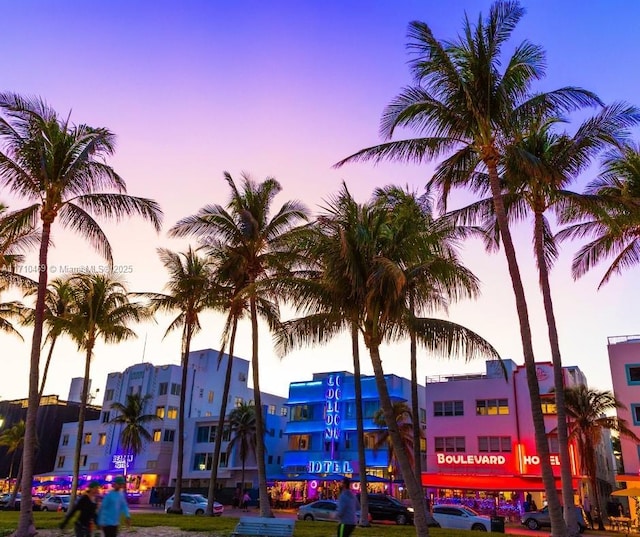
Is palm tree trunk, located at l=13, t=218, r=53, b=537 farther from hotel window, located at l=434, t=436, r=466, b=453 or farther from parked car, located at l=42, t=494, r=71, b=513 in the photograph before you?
hotel window, located at l=434, t=436, r=466, b=453

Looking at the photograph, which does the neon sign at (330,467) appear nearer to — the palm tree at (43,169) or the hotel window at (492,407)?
the hotel window at (492,407)

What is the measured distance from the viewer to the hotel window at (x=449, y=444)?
4334 cm

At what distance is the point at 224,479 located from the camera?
57312 mm

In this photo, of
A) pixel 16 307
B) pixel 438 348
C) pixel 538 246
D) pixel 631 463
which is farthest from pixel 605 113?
pixel 16 307

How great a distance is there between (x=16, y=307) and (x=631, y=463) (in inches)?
1493

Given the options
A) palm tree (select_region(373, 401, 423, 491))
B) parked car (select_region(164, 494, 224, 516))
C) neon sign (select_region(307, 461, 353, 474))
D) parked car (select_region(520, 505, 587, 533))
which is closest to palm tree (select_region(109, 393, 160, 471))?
neon sign (select_region(307, 461, 353, 474))

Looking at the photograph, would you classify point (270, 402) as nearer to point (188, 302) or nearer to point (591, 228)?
point (188, 302)

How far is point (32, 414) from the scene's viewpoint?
1712 centimetres

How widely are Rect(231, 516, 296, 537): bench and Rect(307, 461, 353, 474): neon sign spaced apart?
3524cm

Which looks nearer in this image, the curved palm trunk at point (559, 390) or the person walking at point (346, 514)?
the person walking at point (346, 514)

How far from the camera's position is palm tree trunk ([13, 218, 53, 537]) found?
52.7ft

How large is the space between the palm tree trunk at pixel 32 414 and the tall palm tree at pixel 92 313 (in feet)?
46.7

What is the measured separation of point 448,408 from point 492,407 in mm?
3558

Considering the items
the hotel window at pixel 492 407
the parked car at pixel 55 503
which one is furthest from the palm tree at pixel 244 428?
the hotel window at pixel 492 407
